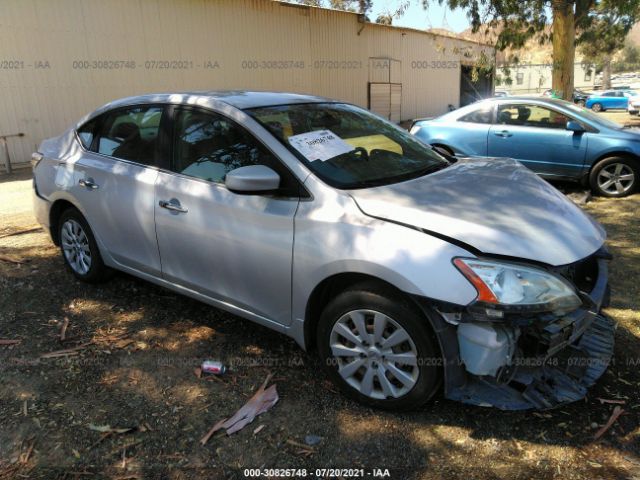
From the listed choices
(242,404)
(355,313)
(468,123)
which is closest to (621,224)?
(468,123)

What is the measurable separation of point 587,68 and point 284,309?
56.1 metres

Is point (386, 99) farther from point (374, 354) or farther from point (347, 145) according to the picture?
point (374, 354)

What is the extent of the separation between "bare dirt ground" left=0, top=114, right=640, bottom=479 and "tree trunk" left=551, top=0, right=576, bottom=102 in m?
10.1

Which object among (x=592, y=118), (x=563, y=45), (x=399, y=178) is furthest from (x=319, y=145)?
(x=563, y=45)

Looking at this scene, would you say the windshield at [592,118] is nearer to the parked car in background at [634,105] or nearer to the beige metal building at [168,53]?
the beige metal building at [168,53]

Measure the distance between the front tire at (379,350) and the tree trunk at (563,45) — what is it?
1147cm

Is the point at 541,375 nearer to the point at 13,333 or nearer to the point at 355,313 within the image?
the point at 355,313

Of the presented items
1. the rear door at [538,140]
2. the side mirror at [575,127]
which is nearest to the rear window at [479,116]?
the rear door at [538,140]

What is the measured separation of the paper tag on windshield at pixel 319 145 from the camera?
3133mm

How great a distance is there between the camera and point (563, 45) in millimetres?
12367

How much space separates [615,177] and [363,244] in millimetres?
6226

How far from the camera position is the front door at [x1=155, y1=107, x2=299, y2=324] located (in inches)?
119

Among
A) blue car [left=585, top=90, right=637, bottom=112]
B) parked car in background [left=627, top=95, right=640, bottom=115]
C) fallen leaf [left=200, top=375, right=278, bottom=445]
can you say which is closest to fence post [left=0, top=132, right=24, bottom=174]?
fallen leaf [left=200, top=375, right=278, bottom=445]

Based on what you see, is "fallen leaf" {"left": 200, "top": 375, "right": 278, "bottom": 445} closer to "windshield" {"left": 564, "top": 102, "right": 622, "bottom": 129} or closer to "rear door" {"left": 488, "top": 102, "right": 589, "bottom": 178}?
"rear door" {"left": 488, "top": 102, "right": 589, "bottom": 178}
